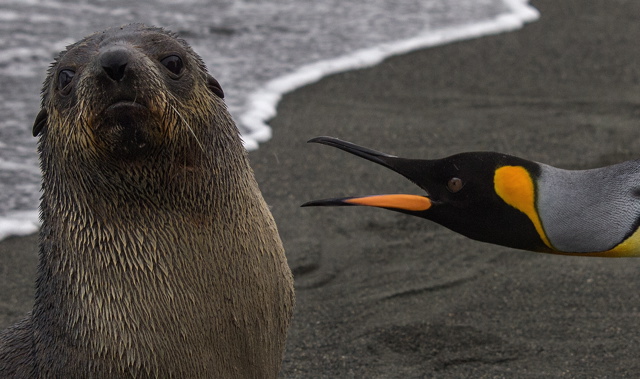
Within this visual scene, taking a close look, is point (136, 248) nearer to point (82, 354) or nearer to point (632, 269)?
point (82, 354)

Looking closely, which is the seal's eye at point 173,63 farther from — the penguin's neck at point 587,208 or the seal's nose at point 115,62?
the penguin's neck at point 587,208

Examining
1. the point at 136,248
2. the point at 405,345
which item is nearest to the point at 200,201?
the point at 136,248

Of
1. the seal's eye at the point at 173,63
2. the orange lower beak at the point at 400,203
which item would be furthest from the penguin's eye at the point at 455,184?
the seal's eye at the point at 173,63

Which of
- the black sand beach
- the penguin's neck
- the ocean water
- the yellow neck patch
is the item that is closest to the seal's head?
the yellow neck patch

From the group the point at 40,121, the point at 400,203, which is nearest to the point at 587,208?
the point at 400,203

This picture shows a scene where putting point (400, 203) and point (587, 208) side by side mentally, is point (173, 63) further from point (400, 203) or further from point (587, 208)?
point (587, 208)

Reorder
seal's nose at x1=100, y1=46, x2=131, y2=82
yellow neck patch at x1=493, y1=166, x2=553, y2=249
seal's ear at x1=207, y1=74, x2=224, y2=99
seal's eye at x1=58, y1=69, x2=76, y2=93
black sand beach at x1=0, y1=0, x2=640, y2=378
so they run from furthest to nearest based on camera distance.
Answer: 1. black sand beach at x1=0, y1=0, x2=640, y2=378
2. seal's ear at x1=207, y1=74, x2=224, y2=99
3. yellow neck patch at x1=493, y1=166, x2=553, y2=249
4. seal's eye at x1=58, y1=69, x2=76, y2=93
5. seal's nose at x1=100, y1=46, x2=131, y2=82

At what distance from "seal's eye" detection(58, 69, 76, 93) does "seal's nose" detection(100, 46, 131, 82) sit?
1.00ft

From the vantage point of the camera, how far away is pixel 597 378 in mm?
4234

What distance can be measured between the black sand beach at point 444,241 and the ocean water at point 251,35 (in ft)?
1.13

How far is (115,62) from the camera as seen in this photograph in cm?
310

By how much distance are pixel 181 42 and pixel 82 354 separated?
1.28m

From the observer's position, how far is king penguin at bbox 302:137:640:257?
3527 millimetres

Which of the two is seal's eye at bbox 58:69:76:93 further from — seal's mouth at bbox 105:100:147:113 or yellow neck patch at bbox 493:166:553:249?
yellow neck patch at bbox 493:166:553:249
